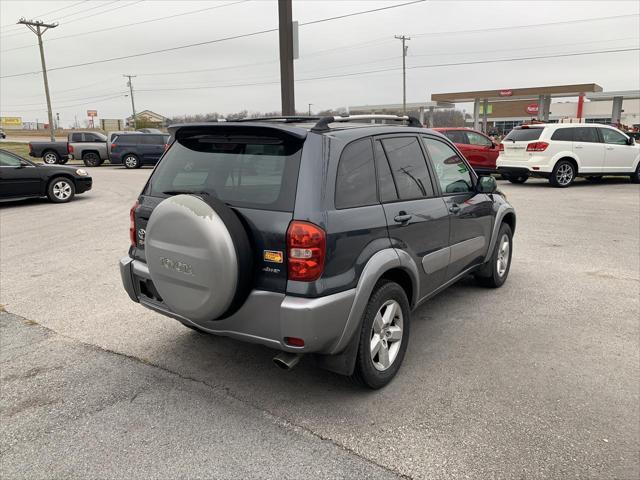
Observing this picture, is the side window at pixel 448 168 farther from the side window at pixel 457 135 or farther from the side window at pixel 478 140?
the side window at pixel 478 140

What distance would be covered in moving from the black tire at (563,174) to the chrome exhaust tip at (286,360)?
13.3 m

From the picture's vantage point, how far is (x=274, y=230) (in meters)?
2.78

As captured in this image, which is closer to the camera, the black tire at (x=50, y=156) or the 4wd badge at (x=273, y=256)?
the 4wd badge at (x=273, y=256)

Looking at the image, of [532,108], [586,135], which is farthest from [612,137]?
[532,108]

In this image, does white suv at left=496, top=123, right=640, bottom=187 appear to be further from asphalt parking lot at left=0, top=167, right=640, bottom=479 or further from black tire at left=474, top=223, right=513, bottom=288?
black tire at left=474, top=223, right=513, bottom=288

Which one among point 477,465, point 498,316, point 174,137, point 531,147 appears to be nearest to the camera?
point 477,465

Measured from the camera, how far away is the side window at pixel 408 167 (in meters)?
3.54

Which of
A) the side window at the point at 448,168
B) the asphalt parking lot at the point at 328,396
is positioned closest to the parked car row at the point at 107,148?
the asphalt parking lot at the point at 328,396

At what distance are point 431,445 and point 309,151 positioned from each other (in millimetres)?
1806

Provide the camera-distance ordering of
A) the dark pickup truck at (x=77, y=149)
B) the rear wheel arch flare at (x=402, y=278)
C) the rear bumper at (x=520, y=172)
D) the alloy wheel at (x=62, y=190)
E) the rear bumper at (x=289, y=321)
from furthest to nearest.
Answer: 1. the dark pickup truck at (x=77, y=149)
2. the rear bumper at (x=520, y=172)
3. the alloy wheel at (x=62, y=190)
4. the rear wheel arch flare at (x=402, y=278)
5. the rear bumper at (x=289, y=321)

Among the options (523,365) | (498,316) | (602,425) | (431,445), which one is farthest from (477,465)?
(498,316)

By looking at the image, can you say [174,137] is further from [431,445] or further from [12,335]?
[431,445]

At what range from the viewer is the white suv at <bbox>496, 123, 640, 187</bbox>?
1381cm

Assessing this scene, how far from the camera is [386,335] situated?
335cm
